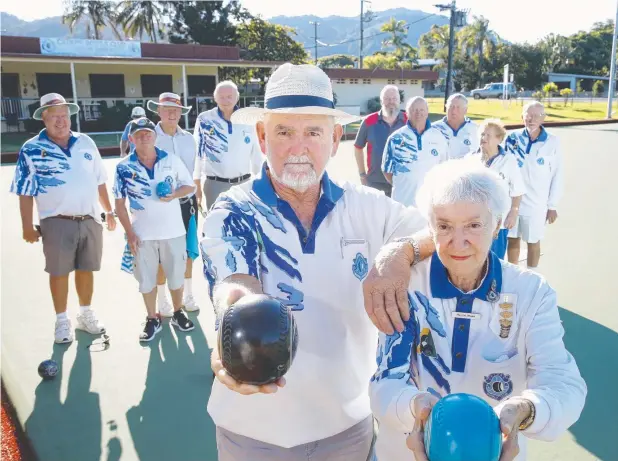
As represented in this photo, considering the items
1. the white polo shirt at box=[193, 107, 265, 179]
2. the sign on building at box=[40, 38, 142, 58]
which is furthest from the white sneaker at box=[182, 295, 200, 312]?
the sign on building at box=[40, 38, 142, 58]

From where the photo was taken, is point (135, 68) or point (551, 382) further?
point (135, 68)

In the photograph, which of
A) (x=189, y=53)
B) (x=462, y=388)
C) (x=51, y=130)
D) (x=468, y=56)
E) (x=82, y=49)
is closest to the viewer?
(x=462, y=388)

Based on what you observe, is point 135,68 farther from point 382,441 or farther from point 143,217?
point 382,441

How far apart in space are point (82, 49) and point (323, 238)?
2698 cm

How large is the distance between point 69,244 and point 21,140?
2062 centimetres

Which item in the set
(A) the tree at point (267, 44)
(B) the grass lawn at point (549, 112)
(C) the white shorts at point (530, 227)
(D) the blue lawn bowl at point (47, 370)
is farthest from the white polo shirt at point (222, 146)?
(A) the tree at point (267, 44)

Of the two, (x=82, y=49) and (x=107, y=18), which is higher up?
(x=107, y=18)

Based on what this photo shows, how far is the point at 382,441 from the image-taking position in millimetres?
2102

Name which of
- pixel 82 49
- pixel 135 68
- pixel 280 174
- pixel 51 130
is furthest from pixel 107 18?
pixel 280 174

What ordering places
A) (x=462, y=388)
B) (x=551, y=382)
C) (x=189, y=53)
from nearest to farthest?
(x=551, y=382) < (x=462, y=388) < (x=189, y=53)

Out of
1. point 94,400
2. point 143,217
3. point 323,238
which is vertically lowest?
point 94,400

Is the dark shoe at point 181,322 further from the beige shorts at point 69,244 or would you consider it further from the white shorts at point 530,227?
the white shorts at point 530,227

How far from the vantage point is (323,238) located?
7.06 feet

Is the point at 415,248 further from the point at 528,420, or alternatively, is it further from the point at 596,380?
the point at 596,380
